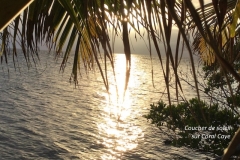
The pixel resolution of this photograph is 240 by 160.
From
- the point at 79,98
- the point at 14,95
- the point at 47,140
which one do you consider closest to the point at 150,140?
the point at 47,140

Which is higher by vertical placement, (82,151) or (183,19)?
(183,19)

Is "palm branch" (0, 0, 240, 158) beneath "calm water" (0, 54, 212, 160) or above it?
above

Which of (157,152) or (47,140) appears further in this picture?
(47,140)

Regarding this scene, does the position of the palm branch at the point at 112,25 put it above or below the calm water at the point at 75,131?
above

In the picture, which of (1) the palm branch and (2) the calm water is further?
(2) the calm water

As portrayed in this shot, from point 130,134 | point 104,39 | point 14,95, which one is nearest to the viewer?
point 104,39

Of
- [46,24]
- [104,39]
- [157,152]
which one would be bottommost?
[157,152]

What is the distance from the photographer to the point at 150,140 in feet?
66.3

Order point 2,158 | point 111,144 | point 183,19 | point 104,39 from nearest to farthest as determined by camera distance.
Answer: point 183,19
point 104,39
point 2,158
point 111,144

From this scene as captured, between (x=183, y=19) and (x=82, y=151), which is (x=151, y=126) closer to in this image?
(x=82, y=151)

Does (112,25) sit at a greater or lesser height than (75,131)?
greater

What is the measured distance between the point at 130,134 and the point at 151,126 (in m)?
2.41

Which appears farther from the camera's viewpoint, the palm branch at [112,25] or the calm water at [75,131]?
the calm water at [75,131]

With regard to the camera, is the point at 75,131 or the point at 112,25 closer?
the point at 112,25
